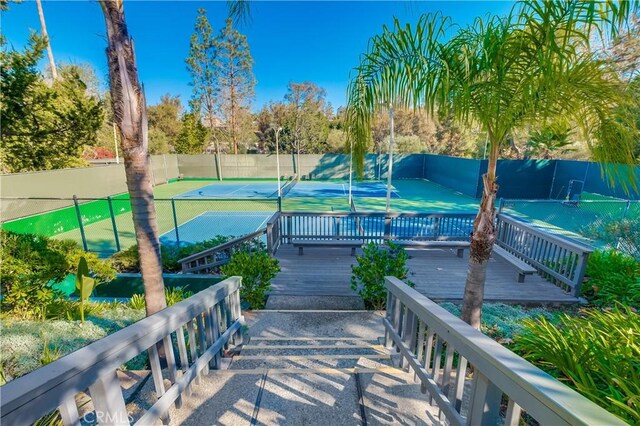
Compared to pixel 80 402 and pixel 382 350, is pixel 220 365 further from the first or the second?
pixel 382 350

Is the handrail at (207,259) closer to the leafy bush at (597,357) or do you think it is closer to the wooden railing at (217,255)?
the wooden railing at (217,255)

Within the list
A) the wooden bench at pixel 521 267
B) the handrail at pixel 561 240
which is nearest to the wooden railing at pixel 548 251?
the handrail at pixel 561 240

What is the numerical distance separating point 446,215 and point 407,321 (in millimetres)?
5120

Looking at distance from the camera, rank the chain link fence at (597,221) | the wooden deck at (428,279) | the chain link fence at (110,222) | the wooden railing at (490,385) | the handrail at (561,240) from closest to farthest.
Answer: the wooden railing at (490,385) < the handrail at (561,240) < the wooden deck at (428,279) < the chain link fence at (597,221) < the chain link fence at (110,222)

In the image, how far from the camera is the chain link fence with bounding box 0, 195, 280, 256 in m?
9.42

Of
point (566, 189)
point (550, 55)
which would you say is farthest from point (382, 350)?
point (566, 189)

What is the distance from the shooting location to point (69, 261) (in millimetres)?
4539

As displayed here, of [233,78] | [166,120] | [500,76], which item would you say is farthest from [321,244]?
[166,120]

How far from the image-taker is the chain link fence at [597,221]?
6.72 meters

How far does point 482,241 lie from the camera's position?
2852mm

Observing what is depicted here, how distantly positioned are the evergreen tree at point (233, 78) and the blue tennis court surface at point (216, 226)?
20006 mm

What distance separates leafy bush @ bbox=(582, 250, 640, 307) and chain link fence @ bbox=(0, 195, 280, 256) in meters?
7.12

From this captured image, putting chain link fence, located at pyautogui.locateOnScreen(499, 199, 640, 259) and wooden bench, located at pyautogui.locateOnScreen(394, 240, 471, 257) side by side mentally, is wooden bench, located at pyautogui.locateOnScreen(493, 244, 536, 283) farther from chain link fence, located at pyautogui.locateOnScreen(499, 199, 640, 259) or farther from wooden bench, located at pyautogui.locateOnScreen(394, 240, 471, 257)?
chain link fence, located at pyautogui.locateOnScreen(499, 199, 640, 259)

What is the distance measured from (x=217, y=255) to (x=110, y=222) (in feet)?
29.8
